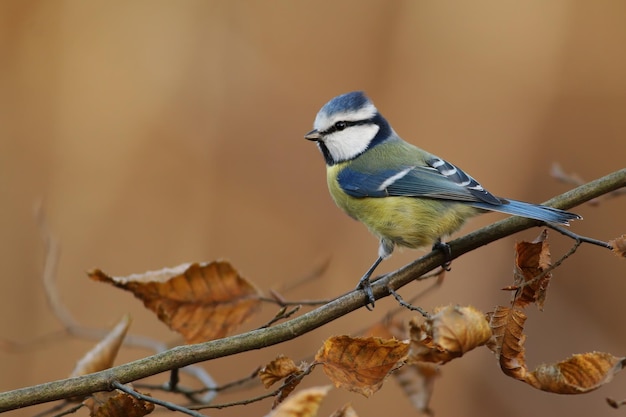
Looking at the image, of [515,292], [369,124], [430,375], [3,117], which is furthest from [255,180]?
[515,292]

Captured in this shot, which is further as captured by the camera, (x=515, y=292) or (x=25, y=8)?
(x=25, y=8)

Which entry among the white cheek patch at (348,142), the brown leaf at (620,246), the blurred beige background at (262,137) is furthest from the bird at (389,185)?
the blurred beige background at (262,137)

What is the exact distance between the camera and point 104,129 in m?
3.13

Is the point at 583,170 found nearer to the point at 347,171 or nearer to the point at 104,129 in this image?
the point at 347,171

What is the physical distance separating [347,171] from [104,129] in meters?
1.39

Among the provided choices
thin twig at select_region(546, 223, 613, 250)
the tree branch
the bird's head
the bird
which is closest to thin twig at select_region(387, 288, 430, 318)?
the tree branch

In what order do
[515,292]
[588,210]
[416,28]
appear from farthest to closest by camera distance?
[416,28], [588,210], [515,292]

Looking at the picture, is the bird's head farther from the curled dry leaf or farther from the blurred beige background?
the curled dry leaf

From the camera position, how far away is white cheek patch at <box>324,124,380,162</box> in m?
2.29

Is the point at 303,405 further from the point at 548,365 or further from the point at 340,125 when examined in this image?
the point at 340,125

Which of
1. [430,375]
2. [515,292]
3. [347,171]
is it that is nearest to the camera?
[515,292]

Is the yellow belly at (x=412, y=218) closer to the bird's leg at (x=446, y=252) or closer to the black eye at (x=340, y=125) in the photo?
the bird's leg at (x=446, y=252)

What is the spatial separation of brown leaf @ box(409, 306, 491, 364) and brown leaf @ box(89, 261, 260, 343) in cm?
65

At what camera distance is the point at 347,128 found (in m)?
2.28
